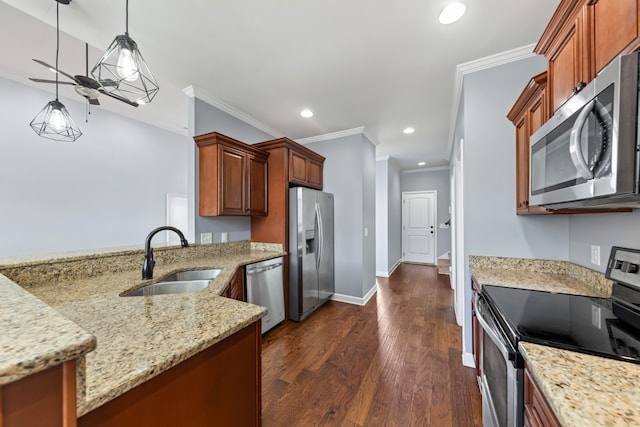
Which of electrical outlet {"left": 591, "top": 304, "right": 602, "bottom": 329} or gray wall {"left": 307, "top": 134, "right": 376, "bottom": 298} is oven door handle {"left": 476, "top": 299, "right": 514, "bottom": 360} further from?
gray wall {"left": 307, "top": 134, "right": 376, "bottom": 298}

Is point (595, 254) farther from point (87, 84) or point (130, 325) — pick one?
point (87, 84)

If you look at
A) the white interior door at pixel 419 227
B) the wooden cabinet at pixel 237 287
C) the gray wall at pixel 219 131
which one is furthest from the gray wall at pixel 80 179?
the white interior door at pixel 419 227

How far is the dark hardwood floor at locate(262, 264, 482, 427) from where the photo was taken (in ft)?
5.41

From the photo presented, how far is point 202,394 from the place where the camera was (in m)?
0.82

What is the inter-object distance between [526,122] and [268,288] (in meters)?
2.72

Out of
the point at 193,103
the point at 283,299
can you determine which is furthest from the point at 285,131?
the point at 283,299

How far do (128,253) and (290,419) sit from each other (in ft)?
5.85

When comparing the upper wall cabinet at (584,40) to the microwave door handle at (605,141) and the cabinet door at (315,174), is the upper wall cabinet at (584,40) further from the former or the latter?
the cabinet door at (315,174)

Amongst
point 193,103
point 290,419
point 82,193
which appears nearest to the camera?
point 290,419

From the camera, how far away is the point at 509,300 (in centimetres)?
132

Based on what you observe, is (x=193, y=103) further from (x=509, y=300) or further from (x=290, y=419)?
(x=509, y=300)

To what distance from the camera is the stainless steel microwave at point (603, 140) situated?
2.43ft

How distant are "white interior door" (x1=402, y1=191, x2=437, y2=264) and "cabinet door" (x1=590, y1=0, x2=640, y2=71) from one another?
5.95 metres

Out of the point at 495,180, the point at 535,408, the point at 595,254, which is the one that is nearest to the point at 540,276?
the point at 595,254
